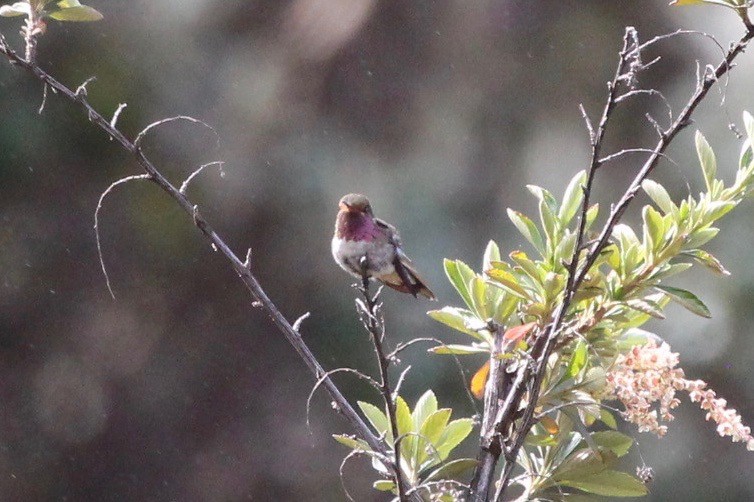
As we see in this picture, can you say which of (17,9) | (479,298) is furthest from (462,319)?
(17,9)

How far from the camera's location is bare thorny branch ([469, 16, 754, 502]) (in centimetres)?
83

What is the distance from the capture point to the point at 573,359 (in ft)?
3.69

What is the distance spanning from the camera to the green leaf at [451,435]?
1.18 metres

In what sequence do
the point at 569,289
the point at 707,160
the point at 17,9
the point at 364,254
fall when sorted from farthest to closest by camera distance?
1. the point at 364,254
2. the point at 707,160
3. the point at 17,9
4. the point at 569,289

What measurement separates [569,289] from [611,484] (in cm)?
40

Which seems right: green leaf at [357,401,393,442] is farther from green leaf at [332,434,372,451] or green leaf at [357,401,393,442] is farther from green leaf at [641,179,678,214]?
green leaf at [641,179,678,214]

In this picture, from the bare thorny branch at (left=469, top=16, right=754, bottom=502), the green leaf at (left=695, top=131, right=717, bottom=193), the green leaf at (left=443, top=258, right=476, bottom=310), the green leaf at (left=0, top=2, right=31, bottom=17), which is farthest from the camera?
the green leaf at (left=443, top=258, right=476, bottom=310)

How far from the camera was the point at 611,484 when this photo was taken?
1.18m

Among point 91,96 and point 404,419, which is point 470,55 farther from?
point 404,419

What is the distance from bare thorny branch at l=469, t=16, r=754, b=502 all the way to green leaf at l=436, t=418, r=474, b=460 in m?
0.11

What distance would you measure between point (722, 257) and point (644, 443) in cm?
71

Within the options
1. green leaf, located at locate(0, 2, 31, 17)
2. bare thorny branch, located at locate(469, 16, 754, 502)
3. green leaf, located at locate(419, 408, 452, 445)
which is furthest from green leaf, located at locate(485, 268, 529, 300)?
green leaf, located at locate(0, 2, 31, 17)

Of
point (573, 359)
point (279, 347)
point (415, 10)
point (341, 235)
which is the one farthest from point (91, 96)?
point (573, 359)

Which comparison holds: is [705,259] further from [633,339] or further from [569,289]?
[569,289]
